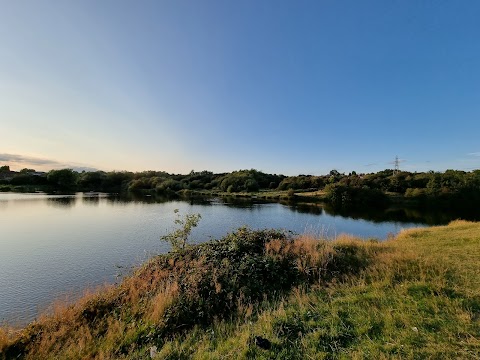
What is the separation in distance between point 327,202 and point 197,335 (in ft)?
236

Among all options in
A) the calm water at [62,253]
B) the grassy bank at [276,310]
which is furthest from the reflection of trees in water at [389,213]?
the grassy bank at [276,310]

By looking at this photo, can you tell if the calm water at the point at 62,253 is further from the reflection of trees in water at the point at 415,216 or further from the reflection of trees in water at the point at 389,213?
the reflection of trees in water at the point at 389,213

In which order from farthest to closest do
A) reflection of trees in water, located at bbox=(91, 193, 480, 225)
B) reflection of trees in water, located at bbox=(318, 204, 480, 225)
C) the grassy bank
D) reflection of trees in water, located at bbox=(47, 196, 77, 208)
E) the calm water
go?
1. reflection of trees in water, located at bbox=(47, 196, 77, 208)
2. reflection of trees in water, located at bbox=(91, 193, 480, 225)
3. reflection of trees in water, located at bbox=(318, 204, 480, 225)
4. the calm water
5. the grassy bank

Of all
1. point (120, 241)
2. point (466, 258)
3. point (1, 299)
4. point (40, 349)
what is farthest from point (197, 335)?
point (120, 241)

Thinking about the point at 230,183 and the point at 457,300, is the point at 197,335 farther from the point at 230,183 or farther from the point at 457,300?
the point at 230,183

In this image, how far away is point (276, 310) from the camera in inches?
230

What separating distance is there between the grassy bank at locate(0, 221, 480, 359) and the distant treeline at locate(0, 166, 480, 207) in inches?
2468

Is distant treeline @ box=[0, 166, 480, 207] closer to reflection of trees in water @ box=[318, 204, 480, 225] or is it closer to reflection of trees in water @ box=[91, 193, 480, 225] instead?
reflection of trees in water @ box=[91, 193, 480, 225]

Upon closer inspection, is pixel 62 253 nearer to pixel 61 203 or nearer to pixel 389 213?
pixel 61 203

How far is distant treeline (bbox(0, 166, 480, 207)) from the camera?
67562 mm

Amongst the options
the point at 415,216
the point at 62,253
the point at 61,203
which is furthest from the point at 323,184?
the point at 62,253

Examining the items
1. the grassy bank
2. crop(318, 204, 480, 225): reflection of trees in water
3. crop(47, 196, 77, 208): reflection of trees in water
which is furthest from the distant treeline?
the grassy bank

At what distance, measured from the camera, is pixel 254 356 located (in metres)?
4.20

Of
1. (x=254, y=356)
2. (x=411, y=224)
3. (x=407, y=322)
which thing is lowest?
(x=411, y=224)
